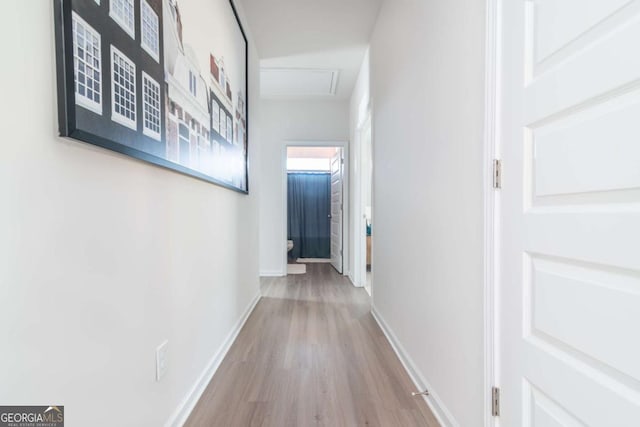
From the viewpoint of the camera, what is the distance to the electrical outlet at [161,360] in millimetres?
1239

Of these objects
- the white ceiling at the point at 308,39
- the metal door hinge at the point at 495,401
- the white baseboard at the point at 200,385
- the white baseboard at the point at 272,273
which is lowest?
the white baseboard at the point at 272,273

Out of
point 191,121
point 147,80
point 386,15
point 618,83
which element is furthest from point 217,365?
point 386,15

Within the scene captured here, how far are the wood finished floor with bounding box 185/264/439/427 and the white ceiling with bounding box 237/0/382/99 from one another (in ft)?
8.74

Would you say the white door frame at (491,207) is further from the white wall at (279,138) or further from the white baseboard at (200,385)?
the white wall at (279,138)

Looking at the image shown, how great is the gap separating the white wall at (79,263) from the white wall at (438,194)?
3.89 feet

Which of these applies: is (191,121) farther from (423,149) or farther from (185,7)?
(423,149)

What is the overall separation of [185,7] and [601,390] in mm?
2003

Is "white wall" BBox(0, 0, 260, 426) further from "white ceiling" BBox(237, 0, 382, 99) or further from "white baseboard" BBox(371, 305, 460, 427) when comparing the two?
"white ceiling" BBox(237, 0, 382, 99)

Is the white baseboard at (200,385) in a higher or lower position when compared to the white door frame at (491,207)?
lower

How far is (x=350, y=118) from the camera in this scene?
15.5 feet

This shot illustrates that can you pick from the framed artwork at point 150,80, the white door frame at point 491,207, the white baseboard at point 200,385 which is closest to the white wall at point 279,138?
the white baseboard at point 200,385

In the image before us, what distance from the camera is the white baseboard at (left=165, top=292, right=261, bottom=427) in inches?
55.4

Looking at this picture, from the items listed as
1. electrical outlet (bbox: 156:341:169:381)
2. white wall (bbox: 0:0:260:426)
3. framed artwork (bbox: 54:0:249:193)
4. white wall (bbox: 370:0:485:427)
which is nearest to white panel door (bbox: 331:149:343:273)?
white wall (bbox: 370:0:485:427)

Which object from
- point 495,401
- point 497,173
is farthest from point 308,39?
point 495,401
